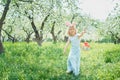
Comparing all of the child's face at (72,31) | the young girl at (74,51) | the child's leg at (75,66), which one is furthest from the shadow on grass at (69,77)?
the child's face at (72,31)

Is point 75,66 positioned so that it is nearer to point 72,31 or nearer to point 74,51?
point 74,51

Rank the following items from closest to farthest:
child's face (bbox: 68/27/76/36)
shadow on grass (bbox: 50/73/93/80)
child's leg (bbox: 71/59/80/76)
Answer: shadow on grass (bbox: 50/73/93/80), child's leg (bbox: 71/59/80/76), child's face (bbox: 68/27/76/36)

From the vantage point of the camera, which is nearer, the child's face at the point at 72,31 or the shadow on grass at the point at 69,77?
the shadow on grass at the point at 69,77

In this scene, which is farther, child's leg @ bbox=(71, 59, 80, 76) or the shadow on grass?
child's leg @ bbox=(71, 59, 80, 76)

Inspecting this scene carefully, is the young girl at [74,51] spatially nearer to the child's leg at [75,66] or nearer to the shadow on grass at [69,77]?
the child's leg at [75,66]

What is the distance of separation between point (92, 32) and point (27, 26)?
38.5 meters

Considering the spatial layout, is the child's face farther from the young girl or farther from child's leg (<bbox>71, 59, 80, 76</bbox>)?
child's leg (<bbox>71, 59, 80, 76</bbox>)

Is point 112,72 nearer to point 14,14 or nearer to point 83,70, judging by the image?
point 83,70

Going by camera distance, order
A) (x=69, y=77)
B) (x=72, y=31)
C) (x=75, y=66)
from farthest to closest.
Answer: (x=72, y=31), (x=75, y=66), (x=69, y=77)

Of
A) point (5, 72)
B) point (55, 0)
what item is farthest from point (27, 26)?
point (5, 72)

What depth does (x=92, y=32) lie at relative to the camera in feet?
327

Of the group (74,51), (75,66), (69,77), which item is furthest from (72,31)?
(69,77)

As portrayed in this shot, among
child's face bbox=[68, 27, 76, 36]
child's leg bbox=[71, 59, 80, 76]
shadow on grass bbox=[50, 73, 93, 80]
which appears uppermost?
child's face bbox=[68, 27, 76, 36]

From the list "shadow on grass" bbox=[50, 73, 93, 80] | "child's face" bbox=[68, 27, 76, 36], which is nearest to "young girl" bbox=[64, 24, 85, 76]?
"child's face" bbox=[68, 27, 76, 36]
